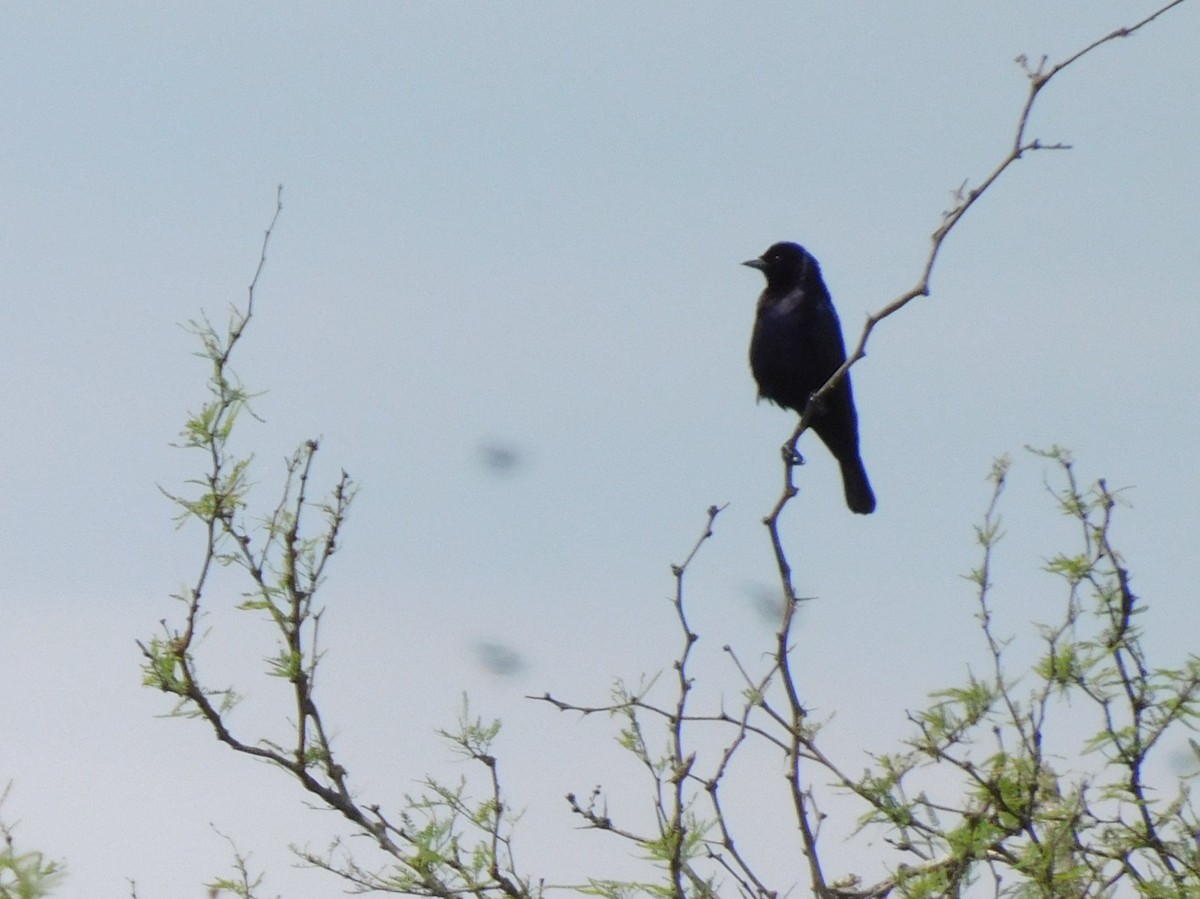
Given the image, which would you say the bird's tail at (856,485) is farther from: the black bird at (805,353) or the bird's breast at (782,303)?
the bird's breast at (782,303)

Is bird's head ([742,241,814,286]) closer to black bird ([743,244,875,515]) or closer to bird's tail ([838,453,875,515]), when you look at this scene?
black bird ([743,244,875,515])

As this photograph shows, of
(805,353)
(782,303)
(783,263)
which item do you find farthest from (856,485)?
(783,263)

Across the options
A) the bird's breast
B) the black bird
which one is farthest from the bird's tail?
the bird's breast

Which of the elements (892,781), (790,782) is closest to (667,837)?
(790,782)

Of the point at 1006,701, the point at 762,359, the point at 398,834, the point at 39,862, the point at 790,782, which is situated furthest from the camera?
the point at 762,359

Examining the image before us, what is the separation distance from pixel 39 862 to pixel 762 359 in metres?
7.14

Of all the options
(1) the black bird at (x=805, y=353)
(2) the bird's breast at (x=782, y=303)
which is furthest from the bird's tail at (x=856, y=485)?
(2) the bird's breast at (x=782, y=303)

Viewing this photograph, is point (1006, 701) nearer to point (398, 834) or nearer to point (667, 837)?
point (667, 837)

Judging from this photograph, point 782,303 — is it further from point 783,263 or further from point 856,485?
point 856,485

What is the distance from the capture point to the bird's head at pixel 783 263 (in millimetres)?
9148

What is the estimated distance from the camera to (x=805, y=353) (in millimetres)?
8633

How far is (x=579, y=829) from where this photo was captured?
159 inches

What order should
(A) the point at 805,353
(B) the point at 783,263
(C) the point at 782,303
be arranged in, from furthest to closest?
1. (B) the point at 783,263
2. (C) the point at 782,303
3. (A) the point at 805,353

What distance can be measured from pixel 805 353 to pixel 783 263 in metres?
0.80
